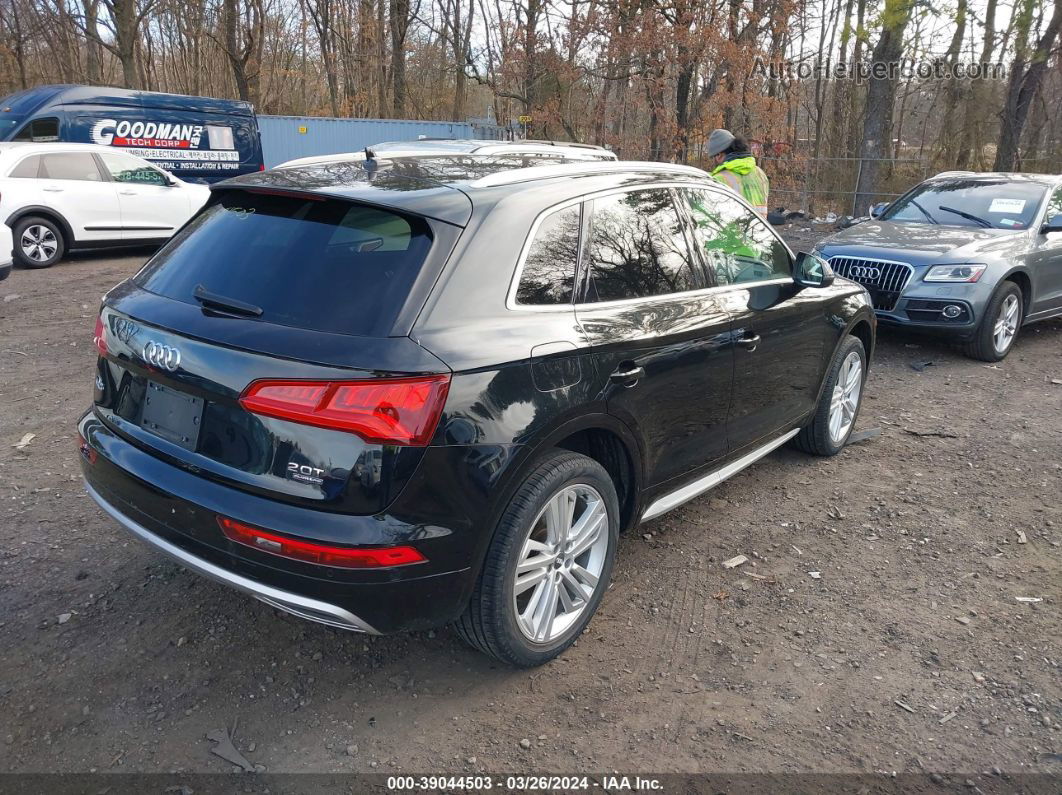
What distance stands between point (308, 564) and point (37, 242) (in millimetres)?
10817

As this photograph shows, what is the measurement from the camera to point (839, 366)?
4.92 m

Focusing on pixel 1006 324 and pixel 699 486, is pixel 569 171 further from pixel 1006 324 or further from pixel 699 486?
pixel 1006 324

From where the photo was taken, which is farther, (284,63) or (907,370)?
(284,63)

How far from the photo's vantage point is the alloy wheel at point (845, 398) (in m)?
5.06

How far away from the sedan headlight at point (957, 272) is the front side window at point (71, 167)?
10.8 m

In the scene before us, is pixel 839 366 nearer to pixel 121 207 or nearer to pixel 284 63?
pixel 121 207

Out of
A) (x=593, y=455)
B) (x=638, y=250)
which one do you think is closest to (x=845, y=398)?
(x=638, y=250)

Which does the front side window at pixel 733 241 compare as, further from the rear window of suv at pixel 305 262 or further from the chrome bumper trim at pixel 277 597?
the chrome bumper trim at pixel 277 597

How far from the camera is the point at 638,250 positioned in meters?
3.43

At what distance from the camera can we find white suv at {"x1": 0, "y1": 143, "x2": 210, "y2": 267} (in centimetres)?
1097

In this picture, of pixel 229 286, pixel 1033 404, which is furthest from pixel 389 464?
pixel 1033 404

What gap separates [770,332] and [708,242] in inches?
22.3

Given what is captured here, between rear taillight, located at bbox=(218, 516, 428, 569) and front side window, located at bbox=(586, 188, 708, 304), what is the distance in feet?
3.95

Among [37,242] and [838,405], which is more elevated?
[37,242]
